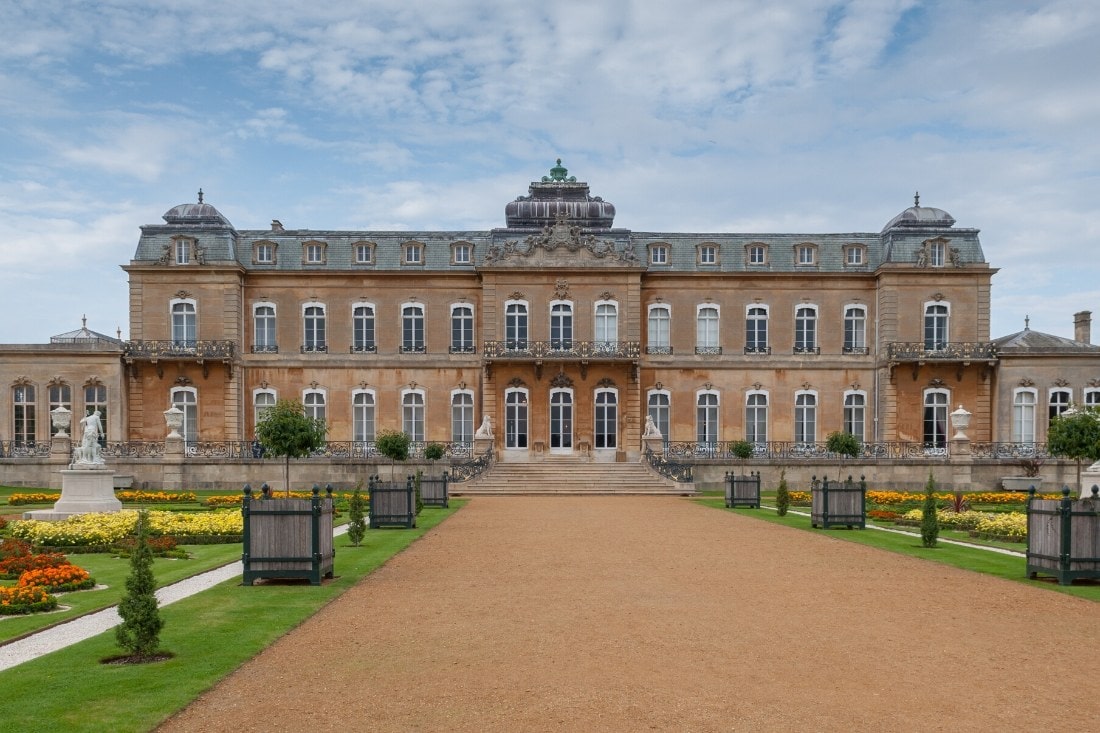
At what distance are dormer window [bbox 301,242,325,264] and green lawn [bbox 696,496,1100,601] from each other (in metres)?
25.3

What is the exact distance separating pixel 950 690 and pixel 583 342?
32688mm

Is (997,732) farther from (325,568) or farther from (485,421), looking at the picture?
(485,421)

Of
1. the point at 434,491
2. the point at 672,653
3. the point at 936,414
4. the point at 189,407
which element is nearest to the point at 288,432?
the point at 434,491

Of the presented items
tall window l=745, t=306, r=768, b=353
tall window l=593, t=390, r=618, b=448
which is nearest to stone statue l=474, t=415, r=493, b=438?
tall window l=593, t=390, r=618, b=448

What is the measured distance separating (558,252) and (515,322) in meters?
3.63

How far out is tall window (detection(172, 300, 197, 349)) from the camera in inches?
1609

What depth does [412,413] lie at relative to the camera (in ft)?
138

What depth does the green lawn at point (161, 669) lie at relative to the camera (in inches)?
287

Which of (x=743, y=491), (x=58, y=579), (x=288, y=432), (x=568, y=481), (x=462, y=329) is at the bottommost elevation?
(x=568, y=481)

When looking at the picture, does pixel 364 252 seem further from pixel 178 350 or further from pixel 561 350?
pixel 561 350

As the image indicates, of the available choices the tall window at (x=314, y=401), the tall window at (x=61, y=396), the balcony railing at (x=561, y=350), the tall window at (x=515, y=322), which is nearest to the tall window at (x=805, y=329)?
the balcony railing at (x=561, y=350)

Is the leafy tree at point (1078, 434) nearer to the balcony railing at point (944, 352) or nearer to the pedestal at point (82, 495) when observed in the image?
the balcony railing at point (944, 352)

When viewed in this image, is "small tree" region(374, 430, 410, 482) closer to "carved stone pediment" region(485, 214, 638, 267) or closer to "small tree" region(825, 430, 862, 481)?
"carved stone pediment" region(485, 214, 638, 267)

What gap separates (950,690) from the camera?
8.20m
